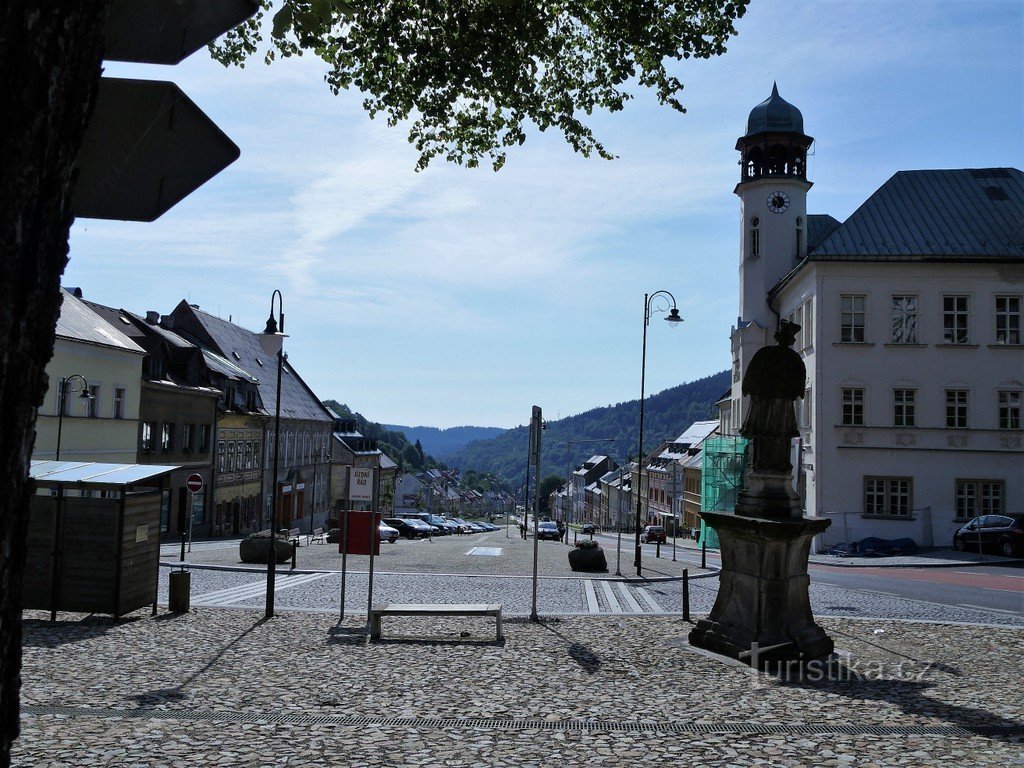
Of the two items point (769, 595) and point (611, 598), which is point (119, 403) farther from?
point (769, 595)

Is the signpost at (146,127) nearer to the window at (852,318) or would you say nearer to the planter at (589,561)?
the planter at (589,561)

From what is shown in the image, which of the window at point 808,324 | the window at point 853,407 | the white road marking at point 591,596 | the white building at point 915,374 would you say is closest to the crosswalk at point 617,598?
the white road marking at point 591,596

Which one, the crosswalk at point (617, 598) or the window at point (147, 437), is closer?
the crosswalk at point (617, 598)

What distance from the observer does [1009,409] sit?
37.1 meters

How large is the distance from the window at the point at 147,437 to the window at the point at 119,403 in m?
2.16

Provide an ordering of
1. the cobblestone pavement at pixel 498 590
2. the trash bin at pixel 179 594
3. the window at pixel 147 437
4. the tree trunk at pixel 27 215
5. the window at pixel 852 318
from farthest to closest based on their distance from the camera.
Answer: the window at pixel 147 437
the window at pixel 852 318
the cobblestone pavement at pixel 498 590
the trash bin at pixel 179 594
the tree trunk at pixel 27 215

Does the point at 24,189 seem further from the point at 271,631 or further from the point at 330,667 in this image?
the point at 271,631

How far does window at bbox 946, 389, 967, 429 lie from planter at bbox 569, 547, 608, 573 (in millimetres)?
20664

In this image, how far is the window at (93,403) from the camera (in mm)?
34031

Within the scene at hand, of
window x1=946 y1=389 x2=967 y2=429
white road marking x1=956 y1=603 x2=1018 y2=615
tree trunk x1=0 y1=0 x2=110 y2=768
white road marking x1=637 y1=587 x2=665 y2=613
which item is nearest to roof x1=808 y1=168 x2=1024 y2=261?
window x1=946 y1=389 x2=967 y2=429

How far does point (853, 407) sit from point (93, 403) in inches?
1226

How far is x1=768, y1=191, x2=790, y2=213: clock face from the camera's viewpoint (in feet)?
159

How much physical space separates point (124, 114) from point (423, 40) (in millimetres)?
6259

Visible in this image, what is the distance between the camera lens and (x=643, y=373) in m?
29.6
